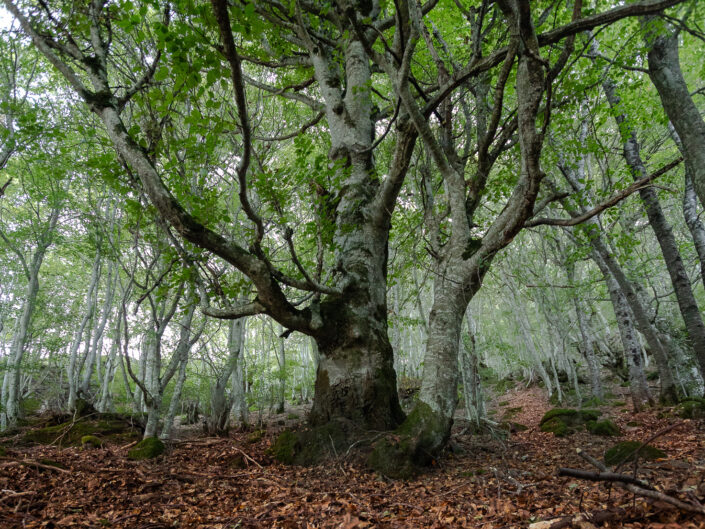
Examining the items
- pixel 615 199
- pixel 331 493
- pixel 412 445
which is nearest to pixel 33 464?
pixel 331 493

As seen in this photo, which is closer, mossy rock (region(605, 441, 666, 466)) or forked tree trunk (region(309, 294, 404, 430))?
mossy rock (region(605, 441, 666, 466))

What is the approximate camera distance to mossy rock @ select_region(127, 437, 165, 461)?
4.82m

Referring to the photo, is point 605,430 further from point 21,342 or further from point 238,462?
point 21,342

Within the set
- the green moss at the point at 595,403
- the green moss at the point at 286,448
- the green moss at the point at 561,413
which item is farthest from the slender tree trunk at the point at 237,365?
the green moss at the point at 595,403

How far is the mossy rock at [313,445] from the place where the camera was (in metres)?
4.18

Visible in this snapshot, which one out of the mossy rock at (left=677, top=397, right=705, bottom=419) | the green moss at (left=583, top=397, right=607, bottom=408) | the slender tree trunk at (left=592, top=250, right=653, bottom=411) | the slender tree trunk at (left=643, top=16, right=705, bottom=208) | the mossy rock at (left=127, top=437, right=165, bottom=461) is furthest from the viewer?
the green moss at (left=583, top=397, right=607, bottom=408)

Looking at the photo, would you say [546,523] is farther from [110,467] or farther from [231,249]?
[110,467]

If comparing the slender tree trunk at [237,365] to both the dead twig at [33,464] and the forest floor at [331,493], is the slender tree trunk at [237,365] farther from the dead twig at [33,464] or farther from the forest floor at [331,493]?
the dead twig at [33,464]

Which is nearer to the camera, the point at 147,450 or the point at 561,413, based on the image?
the point at 147,450

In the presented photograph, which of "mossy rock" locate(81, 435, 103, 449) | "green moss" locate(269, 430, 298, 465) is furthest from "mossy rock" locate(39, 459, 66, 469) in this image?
"mossy rock" locate(81, 435, 103, 449)

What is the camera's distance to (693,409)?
20.5ft

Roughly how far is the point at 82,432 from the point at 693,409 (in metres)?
12.0

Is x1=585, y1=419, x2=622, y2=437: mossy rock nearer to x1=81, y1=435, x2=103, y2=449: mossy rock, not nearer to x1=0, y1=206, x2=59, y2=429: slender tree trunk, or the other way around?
x1=81, y1=435, x2=103, y2=449: mossy rock

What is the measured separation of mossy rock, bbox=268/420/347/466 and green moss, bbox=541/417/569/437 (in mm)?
4964
